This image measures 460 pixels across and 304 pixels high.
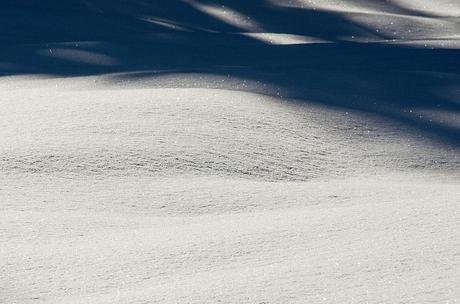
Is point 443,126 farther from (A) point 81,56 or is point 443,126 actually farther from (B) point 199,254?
(A) point 81,56

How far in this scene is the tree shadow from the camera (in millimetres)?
7052

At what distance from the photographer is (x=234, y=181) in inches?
182

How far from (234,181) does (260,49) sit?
6.55 metres

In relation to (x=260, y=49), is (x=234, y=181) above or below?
above

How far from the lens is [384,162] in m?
5.29

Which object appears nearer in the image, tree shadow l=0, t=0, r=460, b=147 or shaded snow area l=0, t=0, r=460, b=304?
shaded snow area l=0, t=0, r=460, b=304

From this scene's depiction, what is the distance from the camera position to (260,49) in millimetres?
11008

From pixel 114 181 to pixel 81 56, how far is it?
5.89m

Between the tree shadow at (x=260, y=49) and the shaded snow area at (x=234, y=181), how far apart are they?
0.05m

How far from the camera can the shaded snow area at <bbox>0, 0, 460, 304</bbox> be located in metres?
3.07

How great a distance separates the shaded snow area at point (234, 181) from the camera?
3.07 metres

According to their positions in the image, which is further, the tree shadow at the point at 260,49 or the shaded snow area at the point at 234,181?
the tree shadow at the point at 260,49

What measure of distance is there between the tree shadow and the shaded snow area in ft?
0.16

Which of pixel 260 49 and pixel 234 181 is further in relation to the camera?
pixel 260 49
